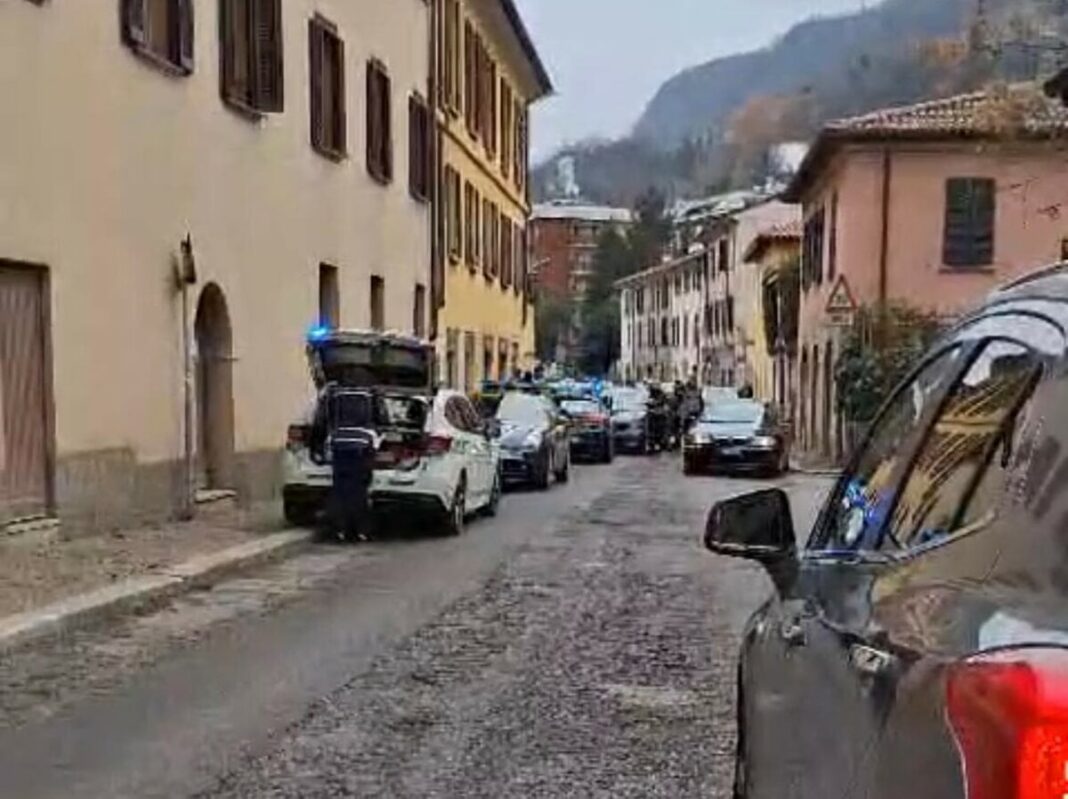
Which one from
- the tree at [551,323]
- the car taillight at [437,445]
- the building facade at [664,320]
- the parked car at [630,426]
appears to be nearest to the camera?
the car taillight at [437,445]

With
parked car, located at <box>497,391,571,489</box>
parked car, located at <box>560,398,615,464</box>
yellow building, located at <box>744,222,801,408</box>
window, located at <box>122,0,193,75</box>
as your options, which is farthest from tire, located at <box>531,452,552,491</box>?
yellow building, located at <box>744,222,801,408</box>

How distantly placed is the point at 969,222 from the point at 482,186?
12.5 metres

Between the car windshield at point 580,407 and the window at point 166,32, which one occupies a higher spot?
the window at point 166,32

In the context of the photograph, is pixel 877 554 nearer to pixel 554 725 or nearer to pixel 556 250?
pixel 554 725

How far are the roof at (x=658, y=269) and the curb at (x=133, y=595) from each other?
230ft

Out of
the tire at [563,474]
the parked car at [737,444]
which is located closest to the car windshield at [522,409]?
the tire at [563,474]

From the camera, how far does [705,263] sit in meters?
83.1

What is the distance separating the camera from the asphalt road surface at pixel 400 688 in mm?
6852

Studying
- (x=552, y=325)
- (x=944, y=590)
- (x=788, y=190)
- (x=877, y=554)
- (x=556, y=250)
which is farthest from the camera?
(x=556, y=250)

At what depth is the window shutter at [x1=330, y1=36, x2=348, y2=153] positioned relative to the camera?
24.8 meters

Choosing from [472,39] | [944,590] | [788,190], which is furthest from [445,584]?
[788,190]

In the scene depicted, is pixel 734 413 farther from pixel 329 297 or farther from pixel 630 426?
pixel 329 297

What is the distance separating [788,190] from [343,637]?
122 feet

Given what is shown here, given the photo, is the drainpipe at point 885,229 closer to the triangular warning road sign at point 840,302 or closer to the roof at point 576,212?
the triangular warning road sign at point 840,302
